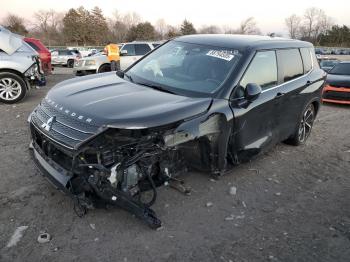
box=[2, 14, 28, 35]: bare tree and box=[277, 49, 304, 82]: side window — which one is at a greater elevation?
box=[2, 14, 28, 35]: bare tree

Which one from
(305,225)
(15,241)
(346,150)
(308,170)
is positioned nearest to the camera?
(15,241)

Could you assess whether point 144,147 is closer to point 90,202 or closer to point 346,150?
point 90,202

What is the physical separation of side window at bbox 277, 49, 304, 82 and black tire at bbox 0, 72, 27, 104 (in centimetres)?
686

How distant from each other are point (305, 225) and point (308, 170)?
1.72 m

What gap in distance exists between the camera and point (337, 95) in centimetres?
1078

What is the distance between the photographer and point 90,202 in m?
3.44

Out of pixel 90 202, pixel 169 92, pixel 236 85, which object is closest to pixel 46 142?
pixel 90 202

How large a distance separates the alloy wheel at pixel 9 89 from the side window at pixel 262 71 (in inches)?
271

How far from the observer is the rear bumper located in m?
10.6

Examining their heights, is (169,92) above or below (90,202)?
above

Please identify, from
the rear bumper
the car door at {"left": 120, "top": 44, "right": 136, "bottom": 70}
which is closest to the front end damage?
the rear bumper

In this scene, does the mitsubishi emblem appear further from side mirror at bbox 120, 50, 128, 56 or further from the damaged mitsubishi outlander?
side mirror at bbox 120, 50, 128, 56

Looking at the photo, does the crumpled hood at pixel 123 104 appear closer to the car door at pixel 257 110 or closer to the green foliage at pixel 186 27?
the car door at pixel 257 110

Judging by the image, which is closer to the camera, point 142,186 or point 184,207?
point 142,186
